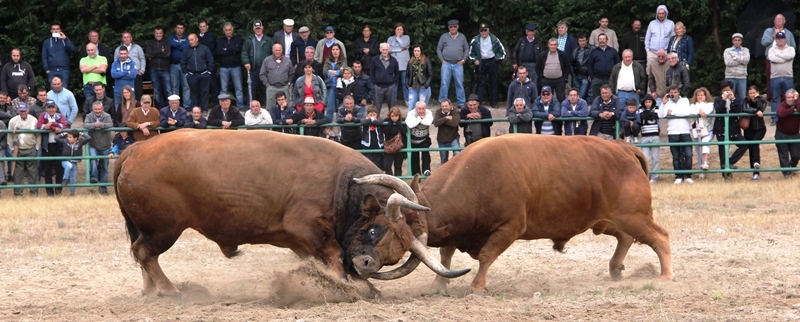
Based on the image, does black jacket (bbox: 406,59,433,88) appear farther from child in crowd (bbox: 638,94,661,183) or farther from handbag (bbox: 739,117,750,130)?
handbag (bbox: 739,117,750,130)

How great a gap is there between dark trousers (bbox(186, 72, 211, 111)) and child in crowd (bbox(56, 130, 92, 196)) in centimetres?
356

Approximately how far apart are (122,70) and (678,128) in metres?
9.37

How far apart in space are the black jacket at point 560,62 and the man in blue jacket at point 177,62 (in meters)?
6.28

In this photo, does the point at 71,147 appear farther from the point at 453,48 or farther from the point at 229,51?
the point at 453,48

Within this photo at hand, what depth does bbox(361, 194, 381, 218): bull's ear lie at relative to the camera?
9.51 metres

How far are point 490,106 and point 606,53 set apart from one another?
3.33 m

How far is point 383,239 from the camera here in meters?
9.47

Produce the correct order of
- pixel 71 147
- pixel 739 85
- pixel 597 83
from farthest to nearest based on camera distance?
pixel 597 83 < pixel 739 85 < pixel 71 147

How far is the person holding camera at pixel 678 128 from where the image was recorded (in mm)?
17484

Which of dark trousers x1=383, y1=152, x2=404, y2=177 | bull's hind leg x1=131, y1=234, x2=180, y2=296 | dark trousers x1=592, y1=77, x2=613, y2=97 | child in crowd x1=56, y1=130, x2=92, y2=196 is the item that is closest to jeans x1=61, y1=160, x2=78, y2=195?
child in crowd x1=56, y1=130, x2=92, y2=196

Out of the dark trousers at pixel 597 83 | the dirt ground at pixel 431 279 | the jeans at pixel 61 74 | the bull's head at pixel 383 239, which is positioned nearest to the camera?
the dirt ground at pixel 431 279

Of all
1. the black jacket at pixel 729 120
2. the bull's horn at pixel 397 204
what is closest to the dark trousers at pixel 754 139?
the black jacket at pixel 729 120

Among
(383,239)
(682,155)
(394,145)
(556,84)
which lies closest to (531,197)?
(383,239)

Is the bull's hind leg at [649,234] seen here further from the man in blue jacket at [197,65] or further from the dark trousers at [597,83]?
the man in blue jacket at [197,65]
